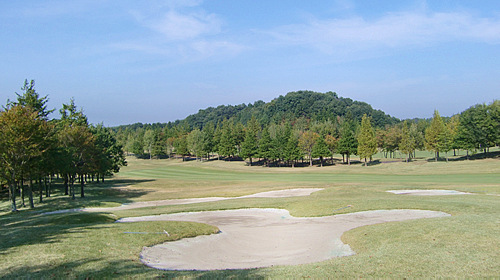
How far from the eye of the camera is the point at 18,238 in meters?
15.2

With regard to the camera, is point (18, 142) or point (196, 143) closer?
point (18, 142)

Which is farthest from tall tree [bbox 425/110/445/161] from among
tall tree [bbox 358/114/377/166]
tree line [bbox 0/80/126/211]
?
tree line [bbox 0/80/126/211]

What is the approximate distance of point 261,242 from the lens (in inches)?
711

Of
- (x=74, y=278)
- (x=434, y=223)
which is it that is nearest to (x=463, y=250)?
(x=434, y=223)

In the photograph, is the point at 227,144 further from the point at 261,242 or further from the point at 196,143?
the point at 261,242

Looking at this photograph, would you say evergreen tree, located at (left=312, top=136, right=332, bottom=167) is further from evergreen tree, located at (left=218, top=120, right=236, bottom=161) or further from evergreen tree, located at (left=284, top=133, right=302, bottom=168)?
evergreen tree, located at (left=218, top=120, right=236, bottom=161)

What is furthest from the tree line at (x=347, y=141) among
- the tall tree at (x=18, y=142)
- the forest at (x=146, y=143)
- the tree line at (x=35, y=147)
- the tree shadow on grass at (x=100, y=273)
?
the tree shadow on grass at (x=100, y=273)

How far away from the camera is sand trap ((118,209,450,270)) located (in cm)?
1385

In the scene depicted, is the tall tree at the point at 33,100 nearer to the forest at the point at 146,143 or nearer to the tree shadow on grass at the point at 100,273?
the forest at the point at 146,143

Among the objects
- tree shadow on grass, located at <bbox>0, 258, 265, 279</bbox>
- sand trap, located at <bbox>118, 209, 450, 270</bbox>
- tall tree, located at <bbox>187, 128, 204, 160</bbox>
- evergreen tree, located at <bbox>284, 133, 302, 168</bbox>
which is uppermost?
tall tree, located at <bbox>187, 128, 204, 160</bbox>

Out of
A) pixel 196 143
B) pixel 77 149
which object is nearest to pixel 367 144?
pixel 196 143

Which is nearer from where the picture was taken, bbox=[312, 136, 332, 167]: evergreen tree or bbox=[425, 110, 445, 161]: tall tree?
bbox=[425, 110, 445, 161]: tall tree

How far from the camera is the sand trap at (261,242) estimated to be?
13852mm

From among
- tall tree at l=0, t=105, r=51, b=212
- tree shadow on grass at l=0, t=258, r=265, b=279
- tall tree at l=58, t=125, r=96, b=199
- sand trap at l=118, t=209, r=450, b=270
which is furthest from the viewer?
tall tree at l=58, t=125, r=96, b=199
